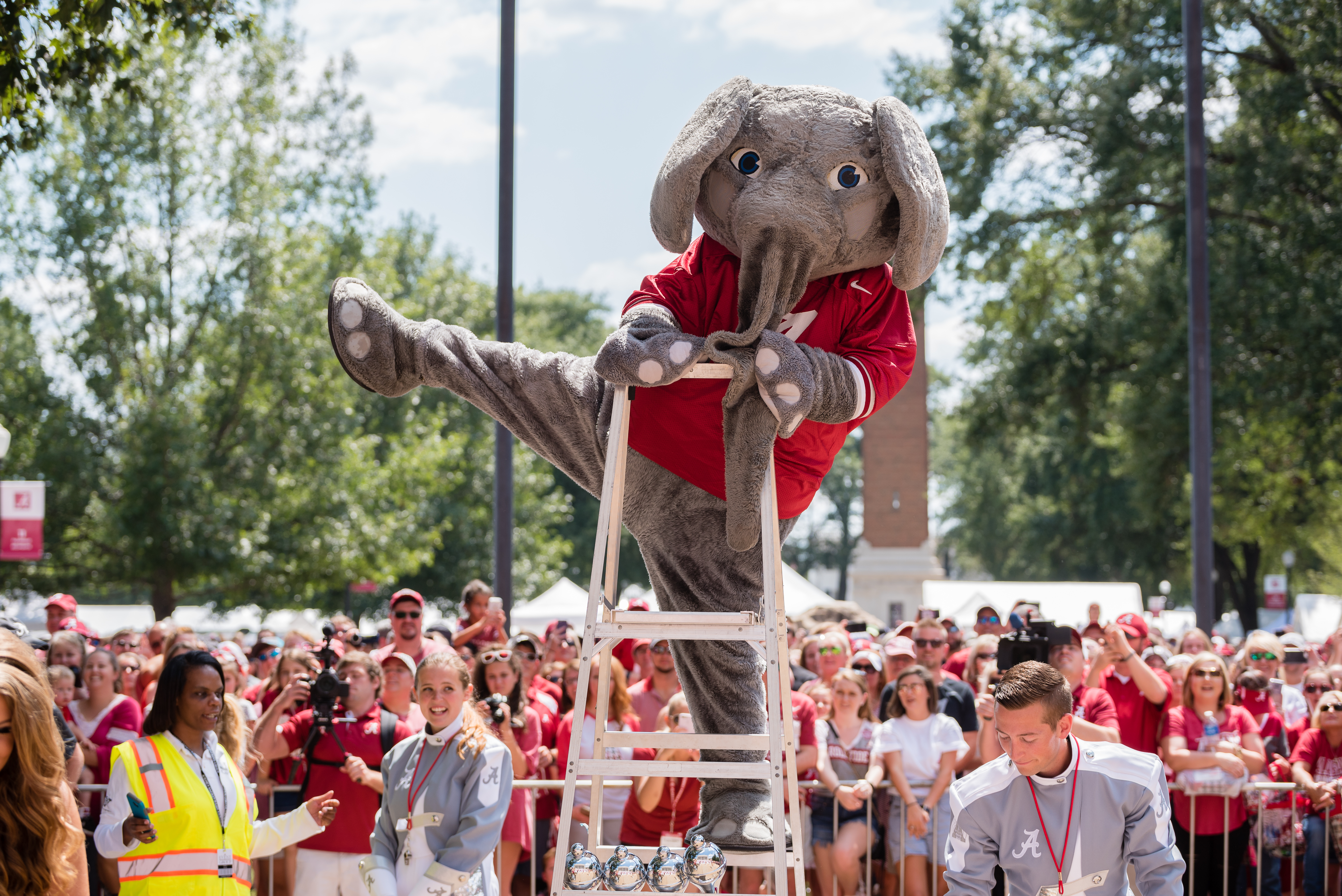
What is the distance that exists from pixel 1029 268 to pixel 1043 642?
15.1m

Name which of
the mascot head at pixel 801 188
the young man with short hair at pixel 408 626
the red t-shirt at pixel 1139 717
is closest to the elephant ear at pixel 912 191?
the mascot head at pixel 801 188

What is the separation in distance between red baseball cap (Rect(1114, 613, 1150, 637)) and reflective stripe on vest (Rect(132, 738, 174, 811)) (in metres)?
6.20

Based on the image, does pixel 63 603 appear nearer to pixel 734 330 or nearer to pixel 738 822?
pixel 738 822

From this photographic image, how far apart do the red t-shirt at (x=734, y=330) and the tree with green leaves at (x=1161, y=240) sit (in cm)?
1238

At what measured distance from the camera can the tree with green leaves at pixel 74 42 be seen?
633cm

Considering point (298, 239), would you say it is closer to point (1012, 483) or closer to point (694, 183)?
point (694, 183)

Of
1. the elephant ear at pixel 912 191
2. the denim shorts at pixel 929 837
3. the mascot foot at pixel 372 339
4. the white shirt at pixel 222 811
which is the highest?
the elephant ear at pixel 912 191

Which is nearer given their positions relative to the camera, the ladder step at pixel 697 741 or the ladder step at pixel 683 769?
the ladder step at pixel 683 769

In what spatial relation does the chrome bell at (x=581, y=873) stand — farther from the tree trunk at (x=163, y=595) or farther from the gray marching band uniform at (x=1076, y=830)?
the tree trunk at (x=163, y=595)

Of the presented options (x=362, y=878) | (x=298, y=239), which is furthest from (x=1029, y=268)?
(x=362, y=878)

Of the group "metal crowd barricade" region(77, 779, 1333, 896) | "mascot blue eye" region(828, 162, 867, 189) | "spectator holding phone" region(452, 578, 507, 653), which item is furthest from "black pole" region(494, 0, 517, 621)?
"mascot blue eye" region(828, 162, 867, 189)

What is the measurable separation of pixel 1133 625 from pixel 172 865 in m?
6.68

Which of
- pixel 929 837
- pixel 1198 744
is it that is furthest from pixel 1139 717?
pixel 929 837

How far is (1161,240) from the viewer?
2367 cm
